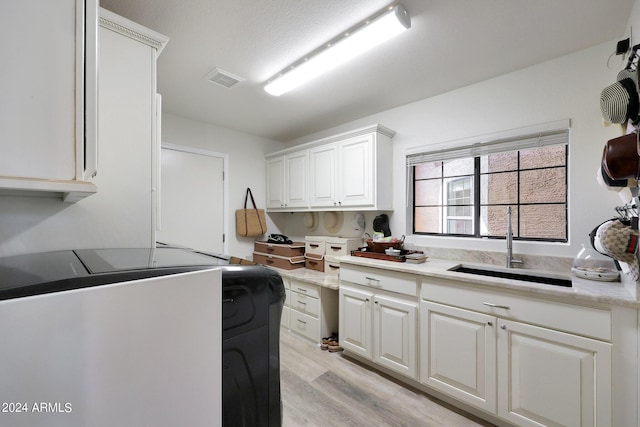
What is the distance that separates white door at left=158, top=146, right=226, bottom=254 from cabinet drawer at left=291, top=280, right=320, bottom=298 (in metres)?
1.08

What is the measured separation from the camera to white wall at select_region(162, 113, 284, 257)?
2947 millimetres

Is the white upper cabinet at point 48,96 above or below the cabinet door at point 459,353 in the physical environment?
above

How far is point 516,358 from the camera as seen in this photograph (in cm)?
152

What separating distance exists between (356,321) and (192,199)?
2.27 meters

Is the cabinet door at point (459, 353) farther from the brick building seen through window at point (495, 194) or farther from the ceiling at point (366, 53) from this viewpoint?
the ceiling at point (366, 53)

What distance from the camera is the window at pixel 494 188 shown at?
1976 mm

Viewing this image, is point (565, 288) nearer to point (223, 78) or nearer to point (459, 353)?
point (459, 353)

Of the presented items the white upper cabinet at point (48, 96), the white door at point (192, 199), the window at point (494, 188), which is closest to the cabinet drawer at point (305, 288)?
the white door at point (192, 199)

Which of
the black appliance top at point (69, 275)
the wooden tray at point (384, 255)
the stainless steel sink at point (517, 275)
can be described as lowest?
the stainless steel sink at point (517, 275)

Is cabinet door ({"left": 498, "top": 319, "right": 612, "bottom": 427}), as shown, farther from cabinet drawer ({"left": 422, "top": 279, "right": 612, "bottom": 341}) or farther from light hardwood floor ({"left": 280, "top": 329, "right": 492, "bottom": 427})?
light hardwood floor ({"left": 280, "top": 329, "right": 492, "bottom": 427})

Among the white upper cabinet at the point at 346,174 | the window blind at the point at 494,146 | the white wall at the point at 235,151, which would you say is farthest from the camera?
the white wall at the point at 235,151

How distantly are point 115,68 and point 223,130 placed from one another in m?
2.19

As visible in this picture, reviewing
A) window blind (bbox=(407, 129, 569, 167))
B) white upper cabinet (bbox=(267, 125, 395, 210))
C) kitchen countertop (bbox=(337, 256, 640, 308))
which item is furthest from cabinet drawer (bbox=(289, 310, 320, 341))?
window blind (bbox=(407, 129, 569, 167))

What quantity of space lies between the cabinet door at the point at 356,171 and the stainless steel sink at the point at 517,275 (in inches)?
39.5
